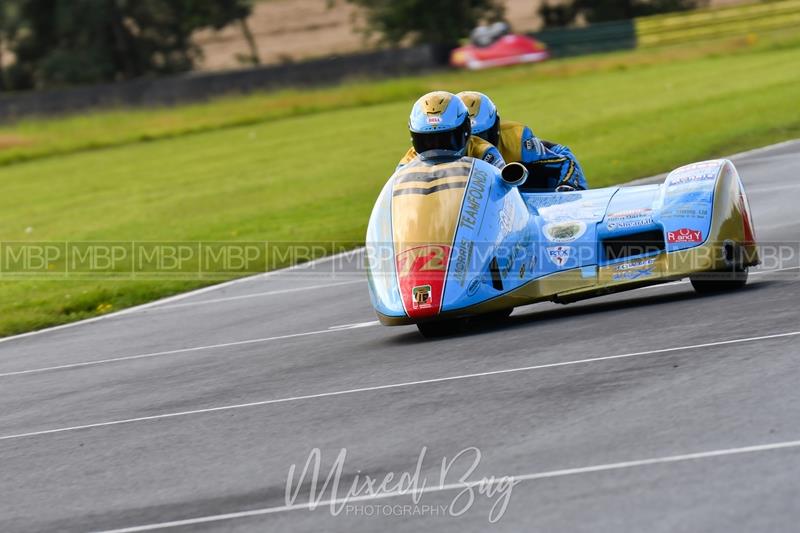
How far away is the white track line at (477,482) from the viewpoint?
4.95 meters

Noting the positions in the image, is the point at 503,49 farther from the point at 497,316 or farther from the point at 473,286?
the point at 473,286

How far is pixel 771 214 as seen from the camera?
12.8 m

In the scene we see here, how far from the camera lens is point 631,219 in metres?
8.46

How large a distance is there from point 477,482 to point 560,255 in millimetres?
3496

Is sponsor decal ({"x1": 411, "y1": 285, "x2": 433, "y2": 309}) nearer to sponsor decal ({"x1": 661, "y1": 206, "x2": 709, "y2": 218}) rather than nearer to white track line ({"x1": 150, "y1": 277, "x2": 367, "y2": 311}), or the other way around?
sponsor decal ({"x1": 661, "y1": 206, "x2": 709, "y2": 218})

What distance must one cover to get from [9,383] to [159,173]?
63.1 ft

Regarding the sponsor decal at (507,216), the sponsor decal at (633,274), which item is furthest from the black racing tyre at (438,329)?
the sponsor decal at (633,274)

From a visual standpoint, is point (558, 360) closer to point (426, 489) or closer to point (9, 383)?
point (426, 489)

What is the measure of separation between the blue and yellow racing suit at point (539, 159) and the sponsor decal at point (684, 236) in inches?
66.4

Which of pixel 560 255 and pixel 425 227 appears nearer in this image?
pixel 425 227

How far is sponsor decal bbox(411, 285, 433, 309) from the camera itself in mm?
7984

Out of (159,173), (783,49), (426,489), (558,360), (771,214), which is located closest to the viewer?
(426,489)

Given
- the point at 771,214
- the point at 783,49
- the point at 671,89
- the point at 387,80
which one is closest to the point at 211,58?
the point at 387,80

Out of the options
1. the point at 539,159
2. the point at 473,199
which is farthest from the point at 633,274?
the point at 539,159
